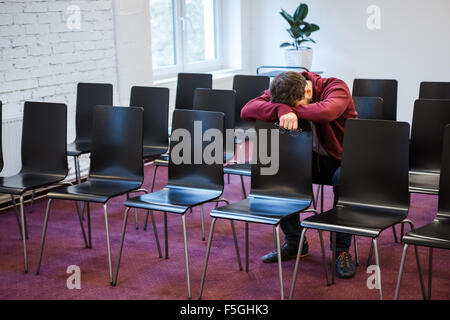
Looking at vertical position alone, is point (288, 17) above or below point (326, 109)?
above

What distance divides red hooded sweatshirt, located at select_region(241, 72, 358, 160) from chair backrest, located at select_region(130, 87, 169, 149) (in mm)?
1173

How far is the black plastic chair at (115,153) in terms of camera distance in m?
3.65

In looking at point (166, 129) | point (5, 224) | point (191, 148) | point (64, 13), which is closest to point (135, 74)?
point (64, 13)

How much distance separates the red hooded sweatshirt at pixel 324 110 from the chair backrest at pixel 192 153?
24 centimetres

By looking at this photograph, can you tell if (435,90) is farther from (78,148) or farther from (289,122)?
(78,148)

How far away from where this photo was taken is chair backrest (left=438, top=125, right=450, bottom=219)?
9.48ft

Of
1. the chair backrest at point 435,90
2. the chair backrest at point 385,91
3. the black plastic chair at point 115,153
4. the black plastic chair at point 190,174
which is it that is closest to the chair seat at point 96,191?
the black plastic chair at point 115,153

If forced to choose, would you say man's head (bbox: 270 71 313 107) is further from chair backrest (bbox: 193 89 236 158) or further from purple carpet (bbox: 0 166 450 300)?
chair backrest (bbox: 193 89 236 158)

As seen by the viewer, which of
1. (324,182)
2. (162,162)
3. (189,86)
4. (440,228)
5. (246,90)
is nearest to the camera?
(440,228)

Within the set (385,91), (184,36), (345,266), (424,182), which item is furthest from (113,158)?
(184,36)

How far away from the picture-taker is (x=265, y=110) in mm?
3299

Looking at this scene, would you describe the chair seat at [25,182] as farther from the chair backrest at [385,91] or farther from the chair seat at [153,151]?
the chair backrest at [385,91]

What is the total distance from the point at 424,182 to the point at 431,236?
0.97 meters
